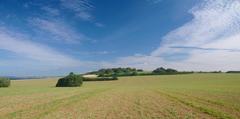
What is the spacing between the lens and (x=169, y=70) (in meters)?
129

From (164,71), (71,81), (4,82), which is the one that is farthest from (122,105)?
(164,71)

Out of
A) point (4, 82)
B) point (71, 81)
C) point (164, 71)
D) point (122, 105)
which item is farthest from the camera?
point (164, 71)

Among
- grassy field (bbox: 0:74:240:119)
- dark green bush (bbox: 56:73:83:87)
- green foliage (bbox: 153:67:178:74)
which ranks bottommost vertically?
grassy field (bbox: 0:74:240:119)

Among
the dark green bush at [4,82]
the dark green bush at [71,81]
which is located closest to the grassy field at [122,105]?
the dark green bush at [71,81]

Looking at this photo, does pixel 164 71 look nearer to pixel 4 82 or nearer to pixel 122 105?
pixel 4 82

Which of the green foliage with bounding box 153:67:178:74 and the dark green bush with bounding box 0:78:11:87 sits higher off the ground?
the green foliage with bounding box 153:67:178:74

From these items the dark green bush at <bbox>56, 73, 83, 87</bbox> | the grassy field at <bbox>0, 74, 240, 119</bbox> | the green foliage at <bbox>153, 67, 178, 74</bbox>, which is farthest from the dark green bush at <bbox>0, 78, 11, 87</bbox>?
the green foliage at <bbox>153, 67, 178, 74</bbox>

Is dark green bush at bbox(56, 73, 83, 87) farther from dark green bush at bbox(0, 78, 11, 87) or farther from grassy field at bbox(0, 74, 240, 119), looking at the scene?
grassy field at bbox(0, 74, 240, 119)

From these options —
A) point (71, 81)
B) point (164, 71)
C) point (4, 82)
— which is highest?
point (164, 71)

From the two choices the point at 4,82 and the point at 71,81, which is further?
the point at 71,81

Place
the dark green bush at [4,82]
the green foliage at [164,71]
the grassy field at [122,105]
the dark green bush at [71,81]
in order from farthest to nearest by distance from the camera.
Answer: the green foliage at [164,71]
the dark green bush at [71,81]
the dark green bush at [4,82]
the grassy field at [122,105]

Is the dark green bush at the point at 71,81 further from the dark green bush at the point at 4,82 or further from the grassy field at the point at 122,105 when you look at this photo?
the grassy field at the point at 122,105

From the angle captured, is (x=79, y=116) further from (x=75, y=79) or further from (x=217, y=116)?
(x=75, y=79)

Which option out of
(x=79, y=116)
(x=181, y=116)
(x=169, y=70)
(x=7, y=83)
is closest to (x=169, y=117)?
(x=181, y=116)
